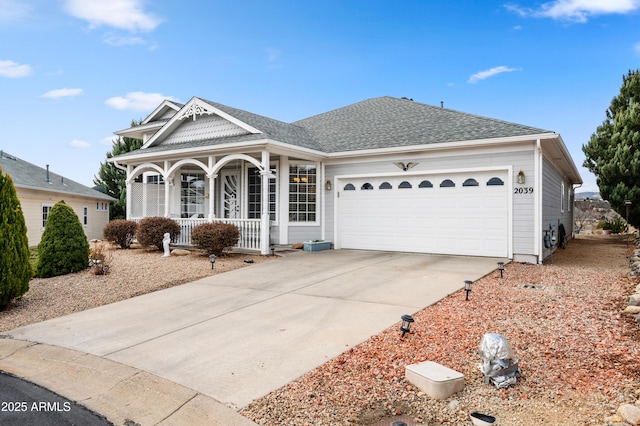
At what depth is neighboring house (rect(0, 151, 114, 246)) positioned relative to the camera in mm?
17078

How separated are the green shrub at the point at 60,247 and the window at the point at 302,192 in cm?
608

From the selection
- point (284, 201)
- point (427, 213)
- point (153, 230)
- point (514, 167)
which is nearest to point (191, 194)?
point (153, 230)

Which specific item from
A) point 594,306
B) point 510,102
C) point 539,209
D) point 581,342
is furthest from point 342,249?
point 510,102

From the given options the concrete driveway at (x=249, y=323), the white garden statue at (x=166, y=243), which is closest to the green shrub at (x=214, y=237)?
the white garden statue at (x=166, y=243)

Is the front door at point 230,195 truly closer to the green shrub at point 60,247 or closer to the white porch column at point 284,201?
the white porch column at point 284,201

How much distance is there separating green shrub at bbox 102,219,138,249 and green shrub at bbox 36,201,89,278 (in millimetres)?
3748

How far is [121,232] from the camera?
12.8m

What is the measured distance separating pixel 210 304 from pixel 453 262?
6.35 metres

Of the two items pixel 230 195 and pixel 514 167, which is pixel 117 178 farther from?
pixel 514 167

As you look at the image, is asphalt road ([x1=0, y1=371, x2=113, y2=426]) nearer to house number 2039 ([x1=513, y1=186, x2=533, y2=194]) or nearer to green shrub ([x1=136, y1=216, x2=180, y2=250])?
green shrub ([x1=136, y1=216, x2=180, y2=250])

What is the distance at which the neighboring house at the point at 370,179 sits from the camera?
10.2 m

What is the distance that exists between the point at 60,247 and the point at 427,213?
9470 mm

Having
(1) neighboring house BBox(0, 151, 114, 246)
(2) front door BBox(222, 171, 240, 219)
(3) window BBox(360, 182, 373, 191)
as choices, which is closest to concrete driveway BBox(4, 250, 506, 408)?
(3) window BBox(360, 182, 373, 191)

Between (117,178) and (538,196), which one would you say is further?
(117,178)
